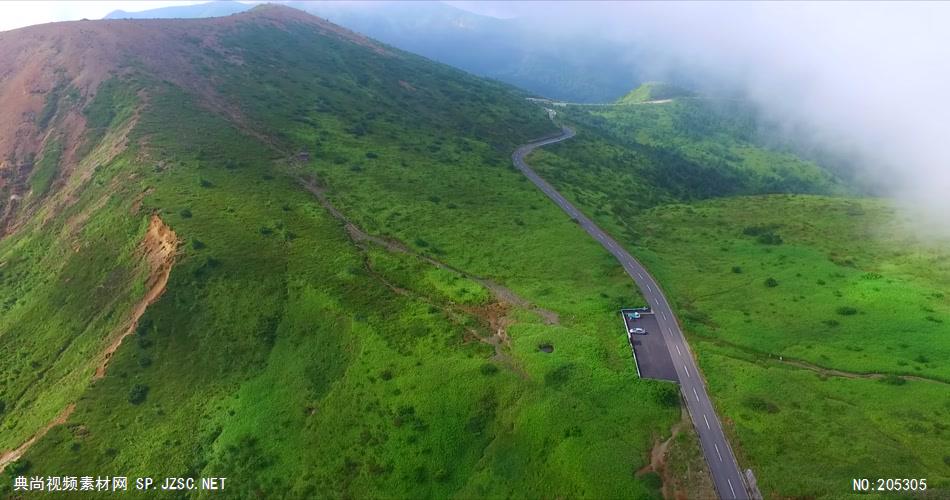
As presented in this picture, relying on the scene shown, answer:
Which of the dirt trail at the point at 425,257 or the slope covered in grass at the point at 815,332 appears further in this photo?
the dirt trail at the point at 425,257

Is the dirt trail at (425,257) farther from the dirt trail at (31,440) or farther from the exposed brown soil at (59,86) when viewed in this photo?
the dirt trail at (31,440)

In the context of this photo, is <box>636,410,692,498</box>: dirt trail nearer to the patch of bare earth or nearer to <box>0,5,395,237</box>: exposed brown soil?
the patch of bare earth

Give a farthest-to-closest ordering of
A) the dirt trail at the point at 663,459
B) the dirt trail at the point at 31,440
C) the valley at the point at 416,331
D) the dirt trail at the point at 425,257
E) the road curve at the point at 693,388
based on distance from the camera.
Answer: the dirt trail at the point at 425,257 → the dirt trail at the point at 31,440 → the valley at the point at 416,331 → the road curve at the point at 693,388 → the dirt trail at the point at 663,459

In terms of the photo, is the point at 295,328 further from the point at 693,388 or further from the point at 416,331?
the point at 693,388

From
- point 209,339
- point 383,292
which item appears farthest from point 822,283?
point 209,339

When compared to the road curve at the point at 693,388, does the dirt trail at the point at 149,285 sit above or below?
above

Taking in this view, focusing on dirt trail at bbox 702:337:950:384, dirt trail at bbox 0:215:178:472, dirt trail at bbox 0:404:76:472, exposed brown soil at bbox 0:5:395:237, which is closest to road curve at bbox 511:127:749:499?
dirt trail at bbox 702:337:950:384

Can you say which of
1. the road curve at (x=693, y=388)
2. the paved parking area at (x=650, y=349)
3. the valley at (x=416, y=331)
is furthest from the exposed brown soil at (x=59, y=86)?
the paved parking area at (x=650, y=349)

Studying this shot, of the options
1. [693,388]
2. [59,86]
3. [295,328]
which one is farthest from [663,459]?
[59,86]
